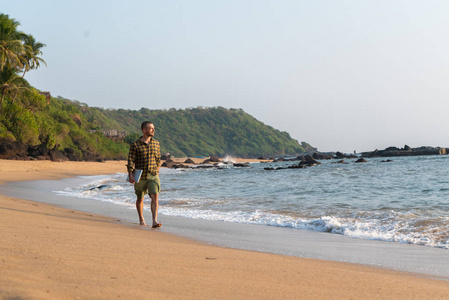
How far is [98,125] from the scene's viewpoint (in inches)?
3627

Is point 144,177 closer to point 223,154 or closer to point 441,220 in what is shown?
point 441,220

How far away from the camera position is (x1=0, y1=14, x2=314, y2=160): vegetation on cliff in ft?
108

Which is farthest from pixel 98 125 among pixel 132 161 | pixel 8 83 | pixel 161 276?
pixel 161 276

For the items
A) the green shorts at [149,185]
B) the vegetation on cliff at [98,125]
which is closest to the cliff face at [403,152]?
the vegetation on cliff at [98,125]

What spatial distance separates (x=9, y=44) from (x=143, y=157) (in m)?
29.4

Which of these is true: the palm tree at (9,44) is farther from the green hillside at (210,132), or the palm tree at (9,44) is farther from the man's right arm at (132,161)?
the green hillside at (210,132)

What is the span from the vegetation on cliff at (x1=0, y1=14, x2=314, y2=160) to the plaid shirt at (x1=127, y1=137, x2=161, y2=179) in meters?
27.3

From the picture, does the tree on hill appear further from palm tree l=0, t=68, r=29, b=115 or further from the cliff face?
the cliff face

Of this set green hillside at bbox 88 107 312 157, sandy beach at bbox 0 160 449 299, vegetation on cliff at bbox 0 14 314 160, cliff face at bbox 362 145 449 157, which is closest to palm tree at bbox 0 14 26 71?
vegetation on cliff at bbox 0 14 314 160

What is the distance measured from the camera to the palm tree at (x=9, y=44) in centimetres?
3045

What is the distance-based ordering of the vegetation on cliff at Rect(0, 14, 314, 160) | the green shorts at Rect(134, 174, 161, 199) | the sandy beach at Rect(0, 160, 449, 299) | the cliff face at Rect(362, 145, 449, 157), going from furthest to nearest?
the cliff face at Rect(362, 145, 449, 157)
the vegetation on cliff at Rect(0, 14, 314, 160)
the green shorts at Rect(134, 174, 161, 199)
the sandy beach at Rect(0, 160, 449, 299)

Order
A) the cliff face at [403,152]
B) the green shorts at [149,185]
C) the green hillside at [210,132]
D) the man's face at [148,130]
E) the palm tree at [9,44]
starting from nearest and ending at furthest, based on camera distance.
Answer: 1. the man's face at [148,130]
2. the green shorts at [149,185]
3. the palm tree at [9,44]
4. the cliff face at [403,152]
5. the green hillside at [210,132]

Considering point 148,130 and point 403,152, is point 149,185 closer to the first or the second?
point 148,130

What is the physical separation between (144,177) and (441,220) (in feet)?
18.6
